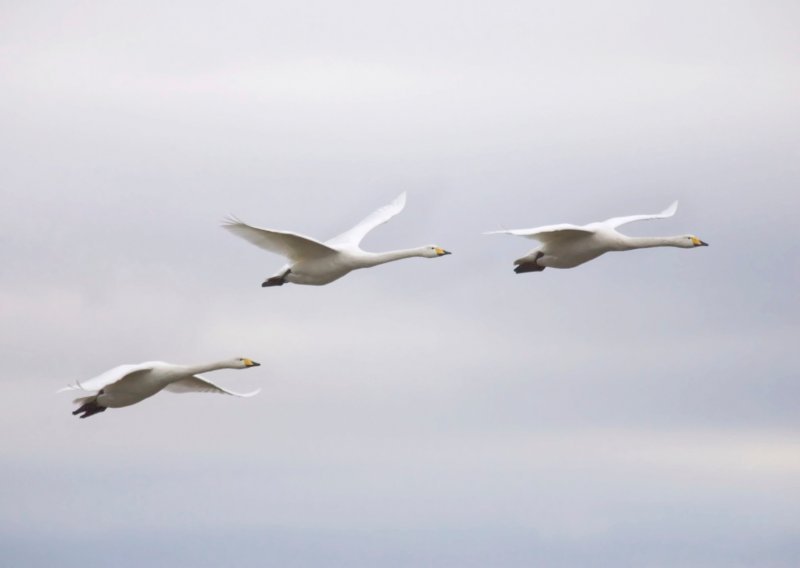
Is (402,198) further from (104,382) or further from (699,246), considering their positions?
(104,382)

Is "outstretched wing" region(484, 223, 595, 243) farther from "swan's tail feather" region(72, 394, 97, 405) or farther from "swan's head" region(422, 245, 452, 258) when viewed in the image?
"swan's tail feather" region(72, 394, 97, 405)

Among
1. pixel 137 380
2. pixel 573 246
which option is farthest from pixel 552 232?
pixel 137 380

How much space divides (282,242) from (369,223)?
26.3 ft

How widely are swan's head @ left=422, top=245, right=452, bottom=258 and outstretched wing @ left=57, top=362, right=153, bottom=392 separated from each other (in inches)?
370

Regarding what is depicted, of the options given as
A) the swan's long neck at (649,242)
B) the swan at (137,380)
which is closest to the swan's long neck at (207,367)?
the swan at (137,380)

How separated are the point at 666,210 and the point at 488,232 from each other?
48.0 feet

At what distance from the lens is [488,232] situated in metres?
47.8

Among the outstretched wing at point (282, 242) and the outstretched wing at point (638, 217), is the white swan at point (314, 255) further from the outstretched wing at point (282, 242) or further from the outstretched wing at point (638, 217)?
the outstretched wing at point (638, 217)

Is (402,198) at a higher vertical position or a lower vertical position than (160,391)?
higher

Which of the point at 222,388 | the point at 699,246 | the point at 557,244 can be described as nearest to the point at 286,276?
the point at 222,388

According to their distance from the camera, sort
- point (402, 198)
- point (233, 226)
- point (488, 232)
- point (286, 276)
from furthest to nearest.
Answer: point (402, 198) < point (286, 276) < point (233, 226) < point (488, 232)

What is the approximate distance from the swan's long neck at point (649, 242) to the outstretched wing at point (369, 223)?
782cm

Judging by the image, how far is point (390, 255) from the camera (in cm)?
5531

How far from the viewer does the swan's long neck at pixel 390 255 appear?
179 feet
